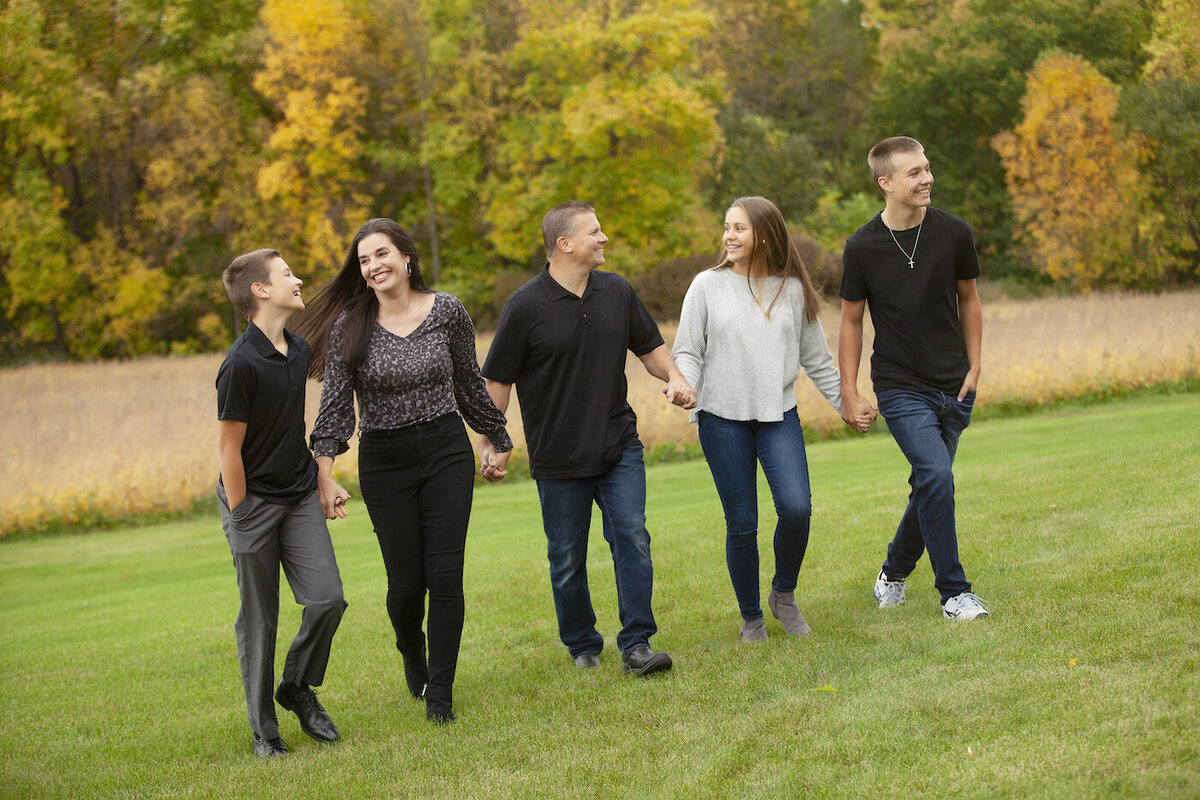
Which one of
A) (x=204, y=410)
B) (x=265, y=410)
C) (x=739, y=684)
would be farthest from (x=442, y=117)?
(x=739, y=684)

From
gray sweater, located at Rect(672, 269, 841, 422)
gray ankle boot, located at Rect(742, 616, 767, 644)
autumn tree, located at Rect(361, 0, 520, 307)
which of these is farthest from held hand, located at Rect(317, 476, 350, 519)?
autumn tree, located at Rect(361, 0, 520, 307)

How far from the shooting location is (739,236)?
575 centimetres

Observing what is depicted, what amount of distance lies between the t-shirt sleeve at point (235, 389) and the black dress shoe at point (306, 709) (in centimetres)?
126

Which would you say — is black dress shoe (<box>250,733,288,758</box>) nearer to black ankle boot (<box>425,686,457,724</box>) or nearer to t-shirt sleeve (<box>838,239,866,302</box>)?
black ankle boot (<box>425,686,457,724</box>)

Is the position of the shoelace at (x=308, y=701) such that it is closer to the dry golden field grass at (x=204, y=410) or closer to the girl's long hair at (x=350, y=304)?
the girl's long hair at (x=350, y=304)

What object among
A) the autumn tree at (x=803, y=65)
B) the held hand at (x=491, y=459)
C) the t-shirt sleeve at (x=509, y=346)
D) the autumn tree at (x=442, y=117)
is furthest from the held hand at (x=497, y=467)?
the autumn tree at (x=803, y=65)

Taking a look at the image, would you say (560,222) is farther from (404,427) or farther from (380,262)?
(404,427)

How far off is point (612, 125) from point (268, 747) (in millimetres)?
28226

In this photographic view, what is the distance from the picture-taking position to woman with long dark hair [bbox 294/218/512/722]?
524 cm

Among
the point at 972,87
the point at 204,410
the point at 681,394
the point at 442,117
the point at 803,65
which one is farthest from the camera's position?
the point at 803,65

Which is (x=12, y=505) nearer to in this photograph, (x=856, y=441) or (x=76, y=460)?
(x=76, y=460)

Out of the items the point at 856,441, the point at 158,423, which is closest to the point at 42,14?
the point at 158,423

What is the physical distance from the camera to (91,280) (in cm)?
3712

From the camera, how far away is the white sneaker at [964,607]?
5535 millimetres
